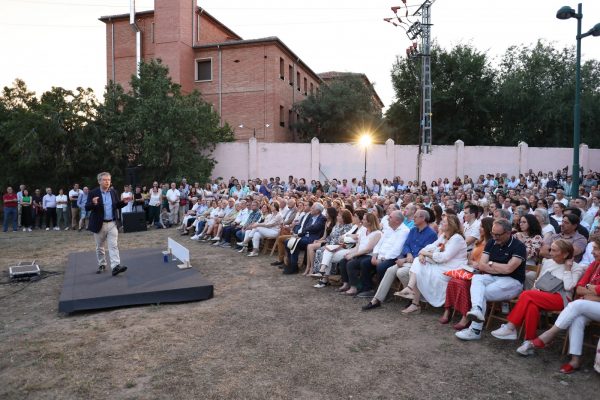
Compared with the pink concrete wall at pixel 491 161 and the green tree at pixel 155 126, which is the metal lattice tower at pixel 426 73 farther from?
the green tree at pixel 155 126

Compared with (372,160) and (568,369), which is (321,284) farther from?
(372,160)

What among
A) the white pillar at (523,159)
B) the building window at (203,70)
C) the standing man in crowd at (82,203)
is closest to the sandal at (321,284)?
the standing man in crowd at (82,203)

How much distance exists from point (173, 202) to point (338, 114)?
15.8 meters

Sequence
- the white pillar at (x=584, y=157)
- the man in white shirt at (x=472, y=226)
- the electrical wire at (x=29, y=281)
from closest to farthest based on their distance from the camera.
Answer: the man in white shirt at (x=472, y=226)
the electrical wire at (x=29, y=281)
the white pillar at (x=584, y=157)

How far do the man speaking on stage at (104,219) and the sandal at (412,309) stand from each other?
4.47 m

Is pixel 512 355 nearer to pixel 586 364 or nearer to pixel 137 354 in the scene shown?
pixel 586 364

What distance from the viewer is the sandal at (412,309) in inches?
225

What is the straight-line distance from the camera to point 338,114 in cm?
2902

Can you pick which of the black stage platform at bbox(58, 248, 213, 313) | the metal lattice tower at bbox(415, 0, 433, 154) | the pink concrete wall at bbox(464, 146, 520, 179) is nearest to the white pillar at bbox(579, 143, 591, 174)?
the pink concrete wall at bbox(464, 146, 520, 179)

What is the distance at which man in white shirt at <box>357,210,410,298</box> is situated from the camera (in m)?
6.32

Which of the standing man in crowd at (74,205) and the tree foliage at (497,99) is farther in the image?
the tree foliage at (497,99)

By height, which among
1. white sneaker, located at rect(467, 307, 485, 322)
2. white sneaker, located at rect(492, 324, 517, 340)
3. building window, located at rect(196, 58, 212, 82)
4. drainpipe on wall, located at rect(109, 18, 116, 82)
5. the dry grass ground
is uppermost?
drainpipe on wall, located at rect(109, 18, 116, 82)

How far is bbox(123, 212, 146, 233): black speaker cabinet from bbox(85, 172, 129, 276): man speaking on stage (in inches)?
283

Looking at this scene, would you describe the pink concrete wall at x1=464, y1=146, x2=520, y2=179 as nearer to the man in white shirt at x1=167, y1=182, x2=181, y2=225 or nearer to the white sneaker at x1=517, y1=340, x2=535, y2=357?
the man in white shirt at x1=167, y1=182, x2=181, y2=225
